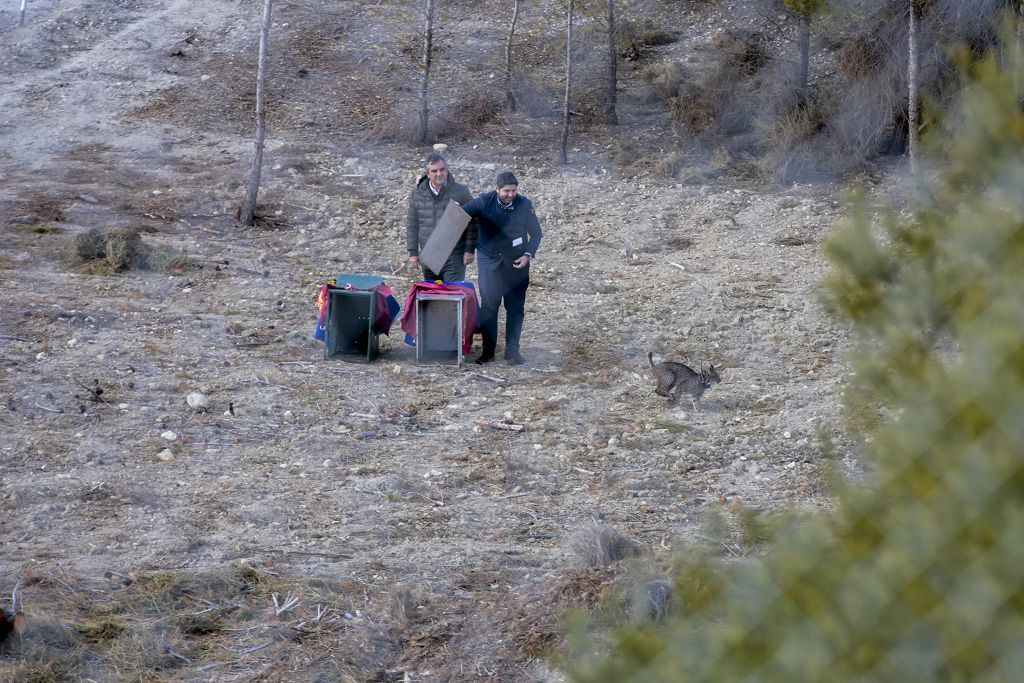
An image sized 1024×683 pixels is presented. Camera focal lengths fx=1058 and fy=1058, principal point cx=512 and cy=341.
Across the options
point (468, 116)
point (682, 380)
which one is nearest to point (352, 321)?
point (682, 380)

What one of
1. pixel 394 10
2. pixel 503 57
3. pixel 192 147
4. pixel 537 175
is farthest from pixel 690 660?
pixel 394 10

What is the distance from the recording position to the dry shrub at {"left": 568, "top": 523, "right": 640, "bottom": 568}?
5.01 metres

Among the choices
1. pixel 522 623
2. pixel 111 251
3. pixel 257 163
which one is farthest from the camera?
pixel 257 163

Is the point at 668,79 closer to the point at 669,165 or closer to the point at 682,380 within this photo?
the point at 669,165

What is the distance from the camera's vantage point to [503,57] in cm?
1780

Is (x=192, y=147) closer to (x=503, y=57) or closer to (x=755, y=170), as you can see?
(x=503, y=57)

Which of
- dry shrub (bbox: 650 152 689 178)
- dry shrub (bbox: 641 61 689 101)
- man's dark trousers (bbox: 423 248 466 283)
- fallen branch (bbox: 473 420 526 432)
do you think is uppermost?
dry shrub (bbox: 641 61 689 101)

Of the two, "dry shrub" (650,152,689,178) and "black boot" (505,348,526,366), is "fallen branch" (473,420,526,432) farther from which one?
"dry shrub" (650,152,689,178)

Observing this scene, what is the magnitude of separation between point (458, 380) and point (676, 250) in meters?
4.53

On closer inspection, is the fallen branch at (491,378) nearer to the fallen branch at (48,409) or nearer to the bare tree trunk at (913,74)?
the fallen branch at (48,409)

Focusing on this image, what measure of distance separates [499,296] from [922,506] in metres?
6.75

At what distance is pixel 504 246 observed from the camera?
798cm

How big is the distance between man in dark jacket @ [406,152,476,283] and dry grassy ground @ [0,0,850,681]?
828mm

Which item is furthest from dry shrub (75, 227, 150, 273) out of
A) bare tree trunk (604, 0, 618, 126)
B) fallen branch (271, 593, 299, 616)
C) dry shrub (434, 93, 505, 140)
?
bare tree trunk (604, 0, 618, 126)
